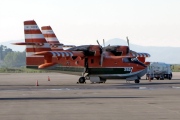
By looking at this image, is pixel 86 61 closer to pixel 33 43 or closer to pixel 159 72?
pixel 33 43

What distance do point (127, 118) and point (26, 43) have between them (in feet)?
129

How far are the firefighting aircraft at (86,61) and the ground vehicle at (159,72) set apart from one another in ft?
48.6

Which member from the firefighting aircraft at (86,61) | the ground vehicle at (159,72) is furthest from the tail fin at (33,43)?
the ground vehicle at (159,72)

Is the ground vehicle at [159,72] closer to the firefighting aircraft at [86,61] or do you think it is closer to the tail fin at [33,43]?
the firefighting aircraft at [86,61]

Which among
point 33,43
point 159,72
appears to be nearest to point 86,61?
point 33,43

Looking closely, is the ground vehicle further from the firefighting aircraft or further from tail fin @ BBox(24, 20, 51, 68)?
tail fin @ BBox(24, 20, 51, 68)

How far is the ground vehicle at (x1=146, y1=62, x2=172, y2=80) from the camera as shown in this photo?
255 ft

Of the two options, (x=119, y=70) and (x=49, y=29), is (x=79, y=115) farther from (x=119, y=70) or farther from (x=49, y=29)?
(x=49, y=29)

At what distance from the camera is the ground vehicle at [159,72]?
77688 mm

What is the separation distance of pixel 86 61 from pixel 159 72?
18806 mm

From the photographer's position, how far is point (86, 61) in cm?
6200

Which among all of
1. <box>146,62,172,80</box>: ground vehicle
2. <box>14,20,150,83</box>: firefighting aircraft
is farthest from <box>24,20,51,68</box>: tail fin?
<box>146,62,172,80</box>: ground vehicle

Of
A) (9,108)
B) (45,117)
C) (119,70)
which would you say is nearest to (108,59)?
(119,70)

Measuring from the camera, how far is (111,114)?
967 inches
